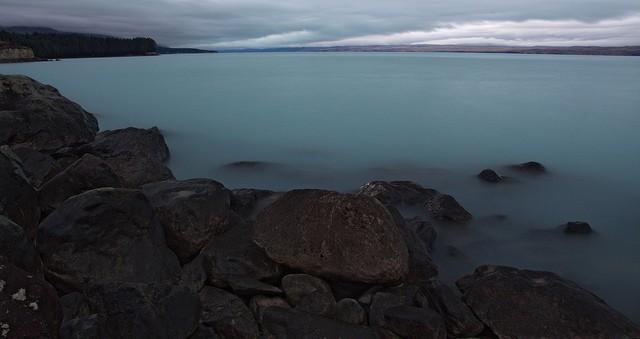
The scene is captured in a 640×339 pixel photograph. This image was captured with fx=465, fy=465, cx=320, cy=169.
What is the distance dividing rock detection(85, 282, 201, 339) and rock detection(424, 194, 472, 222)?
17.0 feet

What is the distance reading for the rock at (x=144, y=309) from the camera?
4.21m

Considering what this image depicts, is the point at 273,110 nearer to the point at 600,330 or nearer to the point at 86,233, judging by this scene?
the point at 86,233

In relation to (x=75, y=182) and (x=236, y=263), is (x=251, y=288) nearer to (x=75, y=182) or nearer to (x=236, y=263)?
(x=236, y=263)

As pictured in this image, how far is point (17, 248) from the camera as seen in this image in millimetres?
4734

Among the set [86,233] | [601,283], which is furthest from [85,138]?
[601,283]

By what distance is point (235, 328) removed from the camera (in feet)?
16.1

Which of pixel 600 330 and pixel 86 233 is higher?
pixel 86 233

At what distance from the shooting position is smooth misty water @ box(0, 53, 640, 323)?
300 inches

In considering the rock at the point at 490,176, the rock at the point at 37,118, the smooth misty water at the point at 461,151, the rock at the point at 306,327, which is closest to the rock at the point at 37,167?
the rock at the point at 37,118

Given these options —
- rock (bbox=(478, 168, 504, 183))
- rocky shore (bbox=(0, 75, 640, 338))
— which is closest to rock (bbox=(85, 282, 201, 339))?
rocky shore (bbox=(0, 75, 640, 338))

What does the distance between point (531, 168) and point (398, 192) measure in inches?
187

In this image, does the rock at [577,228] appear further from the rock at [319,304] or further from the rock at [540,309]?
the rock at [319,304]

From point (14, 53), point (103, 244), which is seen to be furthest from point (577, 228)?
point (14, 53)

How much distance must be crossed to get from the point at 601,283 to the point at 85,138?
11.9 meters
